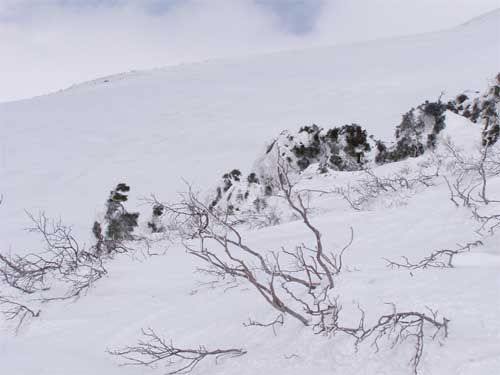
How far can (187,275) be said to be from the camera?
3744mm

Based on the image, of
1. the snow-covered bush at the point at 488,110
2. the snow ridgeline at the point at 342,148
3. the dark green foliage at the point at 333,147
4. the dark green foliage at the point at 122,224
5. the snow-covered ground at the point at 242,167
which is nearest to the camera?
the snow-covered ground at the point at 242,167

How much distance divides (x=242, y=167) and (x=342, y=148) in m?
5.14

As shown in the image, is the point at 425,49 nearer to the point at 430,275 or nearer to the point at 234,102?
the point at 234,102

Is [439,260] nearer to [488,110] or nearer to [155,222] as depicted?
[155,222]

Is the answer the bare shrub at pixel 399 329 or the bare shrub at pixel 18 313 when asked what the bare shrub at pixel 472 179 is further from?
the bare shrub at pixel 18 313

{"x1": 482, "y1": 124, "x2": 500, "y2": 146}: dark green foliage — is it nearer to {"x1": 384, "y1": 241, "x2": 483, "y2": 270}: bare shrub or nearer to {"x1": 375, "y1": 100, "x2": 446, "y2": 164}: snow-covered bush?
{"x1": 375, "y1": 100, "x2": 446, "y2": 164}: snow-covered bush

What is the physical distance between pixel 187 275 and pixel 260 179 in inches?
277

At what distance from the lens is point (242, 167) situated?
16.3 metres

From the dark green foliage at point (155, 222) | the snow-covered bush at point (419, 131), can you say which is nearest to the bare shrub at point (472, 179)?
the snow-covered bush at point (419, 131)

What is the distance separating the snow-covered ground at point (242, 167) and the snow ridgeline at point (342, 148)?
1.98 feet

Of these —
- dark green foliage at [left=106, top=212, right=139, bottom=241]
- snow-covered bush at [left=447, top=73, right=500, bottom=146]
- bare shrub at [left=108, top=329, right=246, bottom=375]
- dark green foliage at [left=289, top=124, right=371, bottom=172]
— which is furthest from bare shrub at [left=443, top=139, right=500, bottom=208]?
dark green foliage at [left=106, top=212, right=139, bottom=241]

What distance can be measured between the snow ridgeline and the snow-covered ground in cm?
60

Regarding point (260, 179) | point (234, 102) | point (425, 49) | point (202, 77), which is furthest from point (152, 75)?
point (260, 179)

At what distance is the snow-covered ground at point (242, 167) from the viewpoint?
2.02 metres
